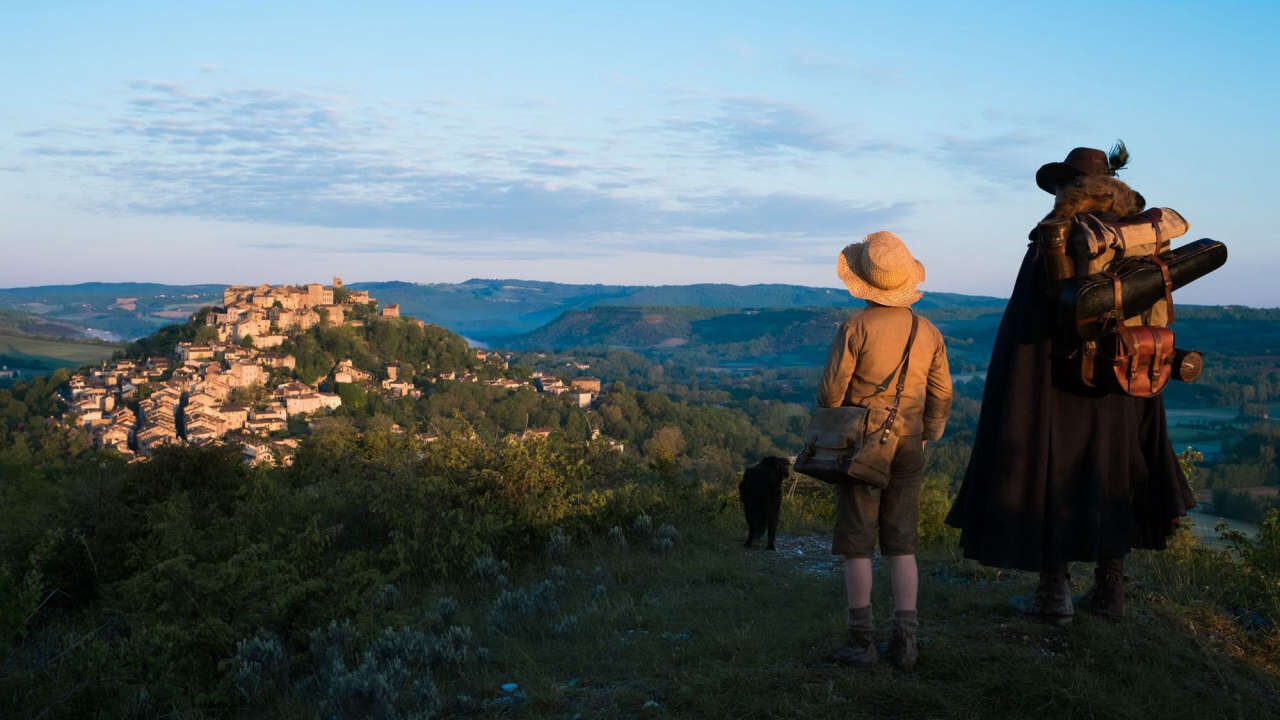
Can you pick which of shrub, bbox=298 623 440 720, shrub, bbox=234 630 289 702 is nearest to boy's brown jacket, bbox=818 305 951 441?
shrub, bbox=298 623 440 720

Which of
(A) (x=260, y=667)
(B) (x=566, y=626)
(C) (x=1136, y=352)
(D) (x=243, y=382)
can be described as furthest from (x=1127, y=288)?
(D) (x=243, y=382)

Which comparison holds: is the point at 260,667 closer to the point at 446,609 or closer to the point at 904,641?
the point at 446,609

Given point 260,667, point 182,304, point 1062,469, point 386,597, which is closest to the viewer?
point 1062,469

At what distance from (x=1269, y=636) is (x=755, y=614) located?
2459 millimetres

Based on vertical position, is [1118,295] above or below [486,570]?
above

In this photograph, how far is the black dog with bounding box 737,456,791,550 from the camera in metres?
6.36

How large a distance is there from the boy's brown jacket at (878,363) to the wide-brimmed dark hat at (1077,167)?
0.98 meters

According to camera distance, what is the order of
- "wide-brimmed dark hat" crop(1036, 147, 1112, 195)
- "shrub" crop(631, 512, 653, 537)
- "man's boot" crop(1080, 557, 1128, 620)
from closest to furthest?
"wide-brimmed dark hat" crop(1036, 147, 1112, 195)
"man's boot" crop(1080, 557, 1128, 620)
"shrub" crop(631, 512, 653, 537)

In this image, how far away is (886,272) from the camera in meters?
3.44

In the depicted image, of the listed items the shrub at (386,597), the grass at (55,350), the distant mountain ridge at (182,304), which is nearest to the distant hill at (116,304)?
the distant mountain ridge at (182,304)

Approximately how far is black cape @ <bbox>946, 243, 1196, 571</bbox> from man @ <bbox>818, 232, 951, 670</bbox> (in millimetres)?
428

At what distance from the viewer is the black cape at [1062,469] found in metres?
3.55

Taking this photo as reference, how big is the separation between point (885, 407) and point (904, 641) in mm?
951

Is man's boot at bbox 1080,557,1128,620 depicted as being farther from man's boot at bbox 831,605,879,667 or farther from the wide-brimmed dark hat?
the wide-brimmed dark hat
